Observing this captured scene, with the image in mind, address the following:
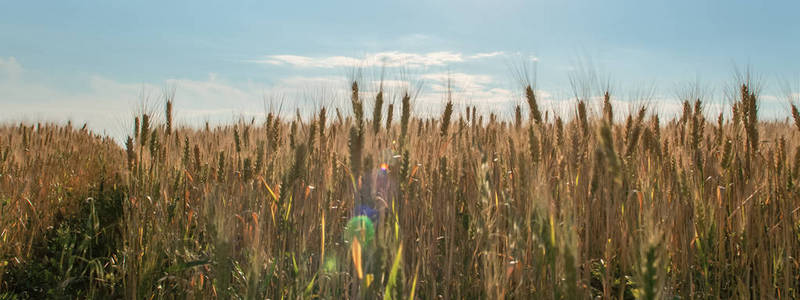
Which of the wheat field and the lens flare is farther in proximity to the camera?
the wheat field

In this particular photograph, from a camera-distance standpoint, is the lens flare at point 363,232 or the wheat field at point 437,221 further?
the wheat field at point 437,221

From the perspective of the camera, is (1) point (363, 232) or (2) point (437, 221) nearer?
(1) point (363, 232)

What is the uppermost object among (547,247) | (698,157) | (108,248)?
(698,157)

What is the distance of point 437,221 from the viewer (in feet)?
7.91

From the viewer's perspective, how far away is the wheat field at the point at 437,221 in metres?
1.58

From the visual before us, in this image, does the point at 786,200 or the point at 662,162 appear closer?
the point at 786,200

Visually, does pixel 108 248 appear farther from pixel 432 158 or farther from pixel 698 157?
pixel 698 157

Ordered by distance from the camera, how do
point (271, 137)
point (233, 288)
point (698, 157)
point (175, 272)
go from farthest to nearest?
point (271, 137) < point (698, 157) < point (175, 272) < point (233, 288)

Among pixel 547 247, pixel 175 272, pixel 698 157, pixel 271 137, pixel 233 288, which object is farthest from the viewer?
pixel 271 137

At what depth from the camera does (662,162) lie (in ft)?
9.53

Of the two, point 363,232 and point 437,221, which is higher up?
point 363,232

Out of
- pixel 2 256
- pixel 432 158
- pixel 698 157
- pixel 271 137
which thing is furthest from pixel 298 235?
pixel 698 157

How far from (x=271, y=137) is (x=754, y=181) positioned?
9.60ft

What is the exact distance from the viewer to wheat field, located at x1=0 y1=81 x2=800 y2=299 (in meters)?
1.58
